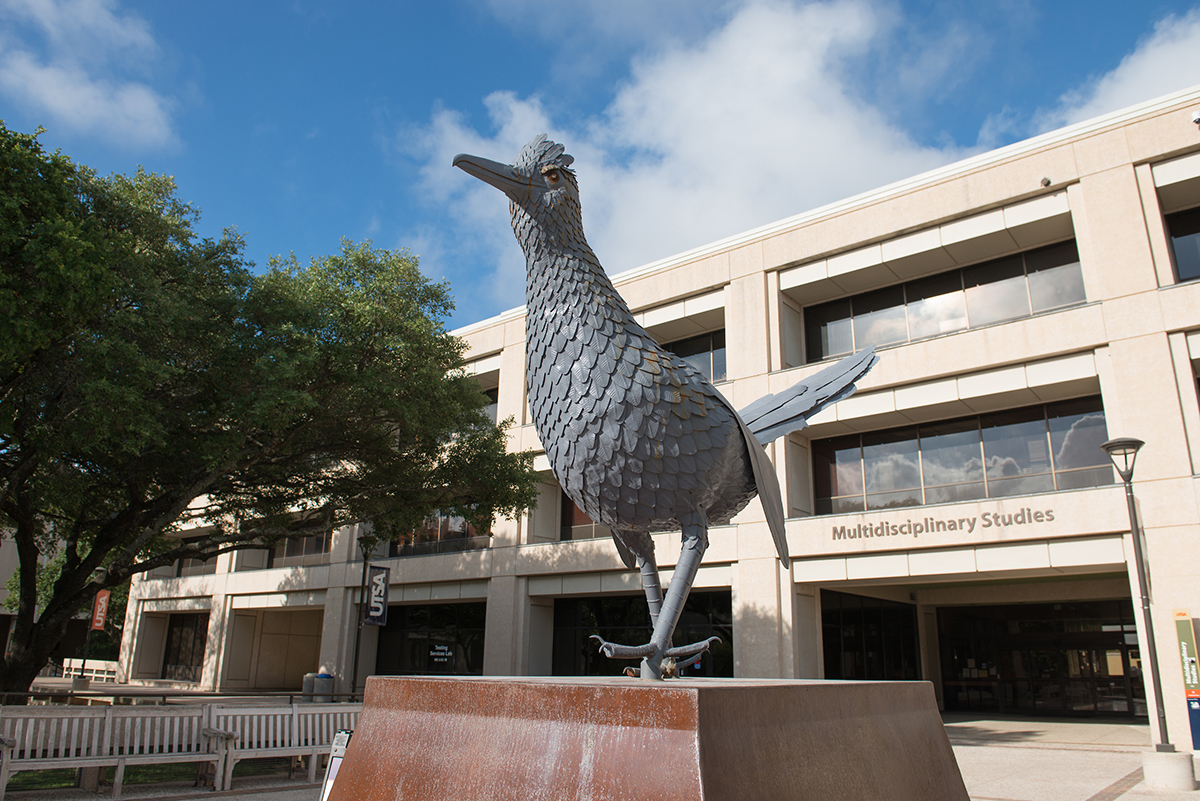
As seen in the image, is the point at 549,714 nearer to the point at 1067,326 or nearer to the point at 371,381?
the point at 371,381

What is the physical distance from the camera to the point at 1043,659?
65.2 feet

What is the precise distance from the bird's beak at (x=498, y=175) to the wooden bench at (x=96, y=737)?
7.08 m

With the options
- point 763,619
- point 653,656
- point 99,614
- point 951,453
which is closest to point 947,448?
point 951,453

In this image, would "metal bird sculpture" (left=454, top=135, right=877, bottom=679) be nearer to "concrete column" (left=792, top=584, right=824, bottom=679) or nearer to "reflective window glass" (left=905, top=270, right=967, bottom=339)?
"concrete column" (left=792, top=584, right=824, bottom=679)

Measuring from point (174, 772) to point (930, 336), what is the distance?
52.2 feet

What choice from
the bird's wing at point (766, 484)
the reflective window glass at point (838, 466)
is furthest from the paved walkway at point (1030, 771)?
the reflective window glass at point (838, 466)

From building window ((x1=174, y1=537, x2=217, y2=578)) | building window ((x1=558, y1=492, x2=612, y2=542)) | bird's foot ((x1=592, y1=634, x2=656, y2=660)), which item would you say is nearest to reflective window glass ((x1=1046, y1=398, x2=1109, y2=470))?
building window ((x1=558, y1=492, x2=612, y2=542))

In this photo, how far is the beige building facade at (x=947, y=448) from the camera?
48.3 ft

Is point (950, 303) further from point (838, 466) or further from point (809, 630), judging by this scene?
point (809, 630)

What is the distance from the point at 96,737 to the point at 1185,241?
19.9 m

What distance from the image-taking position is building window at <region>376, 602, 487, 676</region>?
76.8 feet

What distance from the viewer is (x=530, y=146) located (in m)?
4.64

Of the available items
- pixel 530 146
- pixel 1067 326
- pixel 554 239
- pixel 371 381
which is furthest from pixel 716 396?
pixel 1067 326

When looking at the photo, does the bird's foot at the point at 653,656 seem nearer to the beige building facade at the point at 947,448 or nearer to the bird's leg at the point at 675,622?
the bird's leg at the point at 675,622
